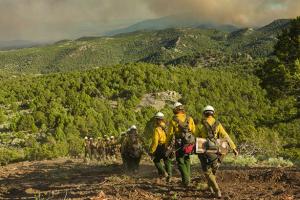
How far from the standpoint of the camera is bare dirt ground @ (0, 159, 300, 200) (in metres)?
10.6

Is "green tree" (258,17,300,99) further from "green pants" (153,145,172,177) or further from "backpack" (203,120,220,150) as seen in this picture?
"backpack" (203,120,220,150)

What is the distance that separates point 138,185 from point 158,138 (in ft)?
4.42

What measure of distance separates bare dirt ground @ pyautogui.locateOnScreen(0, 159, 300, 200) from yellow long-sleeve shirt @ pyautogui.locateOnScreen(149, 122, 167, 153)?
95cm

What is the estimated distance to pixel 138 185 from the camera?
12.1 m

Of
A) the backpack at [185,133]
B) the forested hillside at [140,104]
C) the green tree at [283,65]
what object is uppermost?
the green tree at [283,65]

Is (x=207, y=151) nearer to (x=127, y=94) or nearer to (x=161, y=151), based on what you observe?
(x=161, y=151)

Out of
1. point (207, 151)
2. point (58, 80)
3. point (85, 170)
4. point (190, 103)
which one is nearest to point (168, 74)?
point (190, 103)

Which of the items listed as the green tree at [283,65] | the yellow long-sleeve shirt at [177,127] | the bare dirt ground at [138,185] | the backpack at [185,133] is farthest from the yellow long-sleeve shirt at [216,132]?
the green tree at [283,65]

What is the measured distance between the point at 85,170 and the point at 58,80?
79802 mm

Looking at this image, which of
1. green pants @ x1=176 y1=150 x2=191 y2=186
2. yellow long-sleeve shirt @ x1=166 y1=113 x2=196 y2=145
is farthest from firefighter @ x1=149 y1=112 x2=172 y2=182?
green pants @ x1=176 y1=150 x2=191 y2=186

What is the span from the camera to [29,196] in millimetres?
12539

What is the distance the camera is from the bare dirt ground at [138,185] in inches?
416

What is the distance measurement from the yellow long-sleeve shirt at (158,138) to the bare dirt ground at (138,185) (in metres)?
0.95

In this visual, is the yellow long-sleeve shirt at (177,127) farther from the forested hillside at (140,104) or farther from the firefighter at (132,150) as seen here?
the forested hillside at (140,104)
